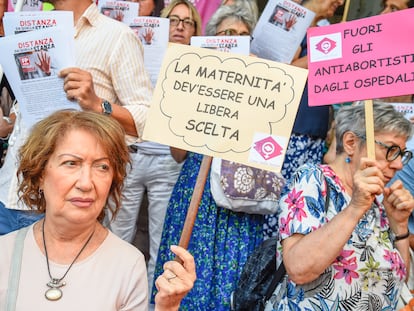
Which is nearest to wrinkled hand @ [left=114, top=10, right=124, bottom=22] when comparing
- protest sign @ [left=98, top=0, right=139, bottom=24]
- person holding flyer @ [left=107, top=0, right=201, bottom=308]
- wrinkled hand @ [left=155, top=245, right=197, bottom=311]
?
protest sign @ [left=98, top=0, right=139, bottom=24]

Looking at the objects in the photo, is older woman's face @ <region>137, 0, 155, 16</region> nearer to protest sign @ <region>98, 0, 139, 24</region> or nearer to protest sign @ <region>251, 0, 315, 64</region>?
protest sign @ <region>98, 0, 139, 24</region>

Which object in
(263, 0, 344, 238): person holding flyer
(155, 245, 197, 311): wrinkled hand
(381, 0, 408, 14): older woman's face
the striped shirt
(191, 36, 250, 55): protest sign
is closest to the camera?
(155, 245, 197, 311): wrinkled hand

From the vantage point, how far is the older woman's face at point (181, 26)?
436 centimetres

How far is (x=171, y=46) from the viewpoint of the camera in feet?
7.39

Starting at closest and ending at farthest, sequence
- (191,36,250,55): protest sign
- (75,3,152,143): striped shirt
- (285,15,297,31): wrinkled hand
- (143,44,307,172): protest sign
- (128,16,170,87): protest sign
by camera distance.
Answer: (143,44,307,172): protest sign, (75,3,152,143): striped shirt, (191,36,250,55): protest sign, (285,15,297,31): wrinkled hand, (128,16,170,87): protest sign

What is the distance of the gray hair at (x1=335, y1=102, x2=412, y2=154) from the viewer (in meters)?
2.55

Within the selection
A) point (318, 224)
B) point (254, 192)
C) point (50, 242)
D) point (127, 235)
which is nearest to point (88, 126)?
point (50, 242)

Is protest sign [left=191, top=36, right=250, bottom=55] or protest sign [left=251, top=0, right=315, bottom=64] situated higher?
protest sign [left=251, top=0, right=315, bottom=64]

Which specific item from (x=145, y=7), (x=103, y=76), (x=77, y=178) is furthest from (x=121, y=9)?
(x=77, y=178)

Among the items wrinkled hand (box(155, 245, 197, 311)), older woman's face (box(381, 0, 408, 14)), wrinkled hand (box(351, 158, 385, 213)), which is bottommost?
wrinkled hand (box(155, 245, 197, 311))

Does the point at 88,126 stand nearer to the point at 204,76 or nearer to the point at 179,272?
the point at 204,76

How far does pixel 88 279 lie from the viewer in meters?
2.02

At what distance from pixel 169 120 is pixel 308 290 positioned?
2.88ft

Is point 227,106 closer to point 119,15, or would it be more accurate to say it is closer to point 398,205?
point 398,205
